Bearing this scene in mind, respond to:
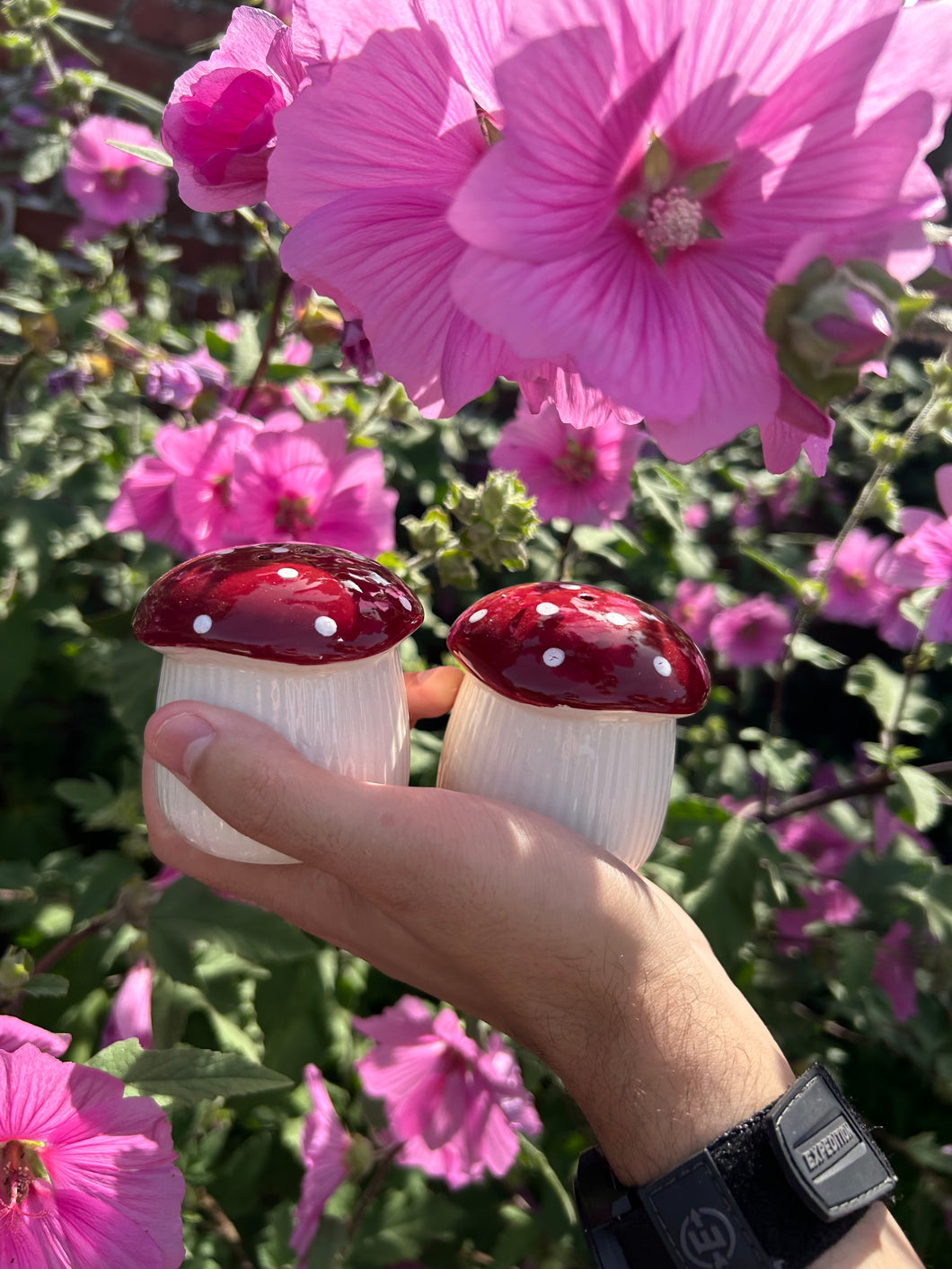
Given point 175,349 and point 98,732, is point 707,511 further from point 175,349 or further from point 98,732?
point 98,732

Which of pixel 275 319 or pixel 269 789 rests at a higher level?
pixel 275 319

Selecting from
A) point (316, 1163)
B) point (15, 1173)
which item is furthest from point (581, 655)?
point (316, 1163)

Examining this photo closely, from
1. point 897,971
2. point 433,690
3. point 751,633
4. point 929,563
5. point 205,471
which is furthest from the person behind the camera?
point 751,633

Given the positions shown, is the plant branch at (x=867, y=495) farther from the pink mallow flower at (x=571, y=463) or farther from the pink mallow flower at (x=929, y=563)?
the pink mallow flower at (x=571, y=463)

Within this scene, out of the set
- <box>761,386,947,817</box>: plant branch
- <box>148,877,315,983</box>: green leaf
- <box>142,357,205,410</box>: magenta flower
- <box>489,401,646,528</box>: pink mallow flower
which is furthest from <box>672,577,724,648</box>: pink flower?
<box>148,877,315,983</box>: green leaf

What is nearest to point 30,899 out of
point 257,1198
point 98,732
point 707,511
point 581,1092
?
point 257,1198

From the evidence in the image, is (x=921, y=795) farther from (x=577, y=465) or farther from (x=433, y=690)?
(x=433, y=690)
